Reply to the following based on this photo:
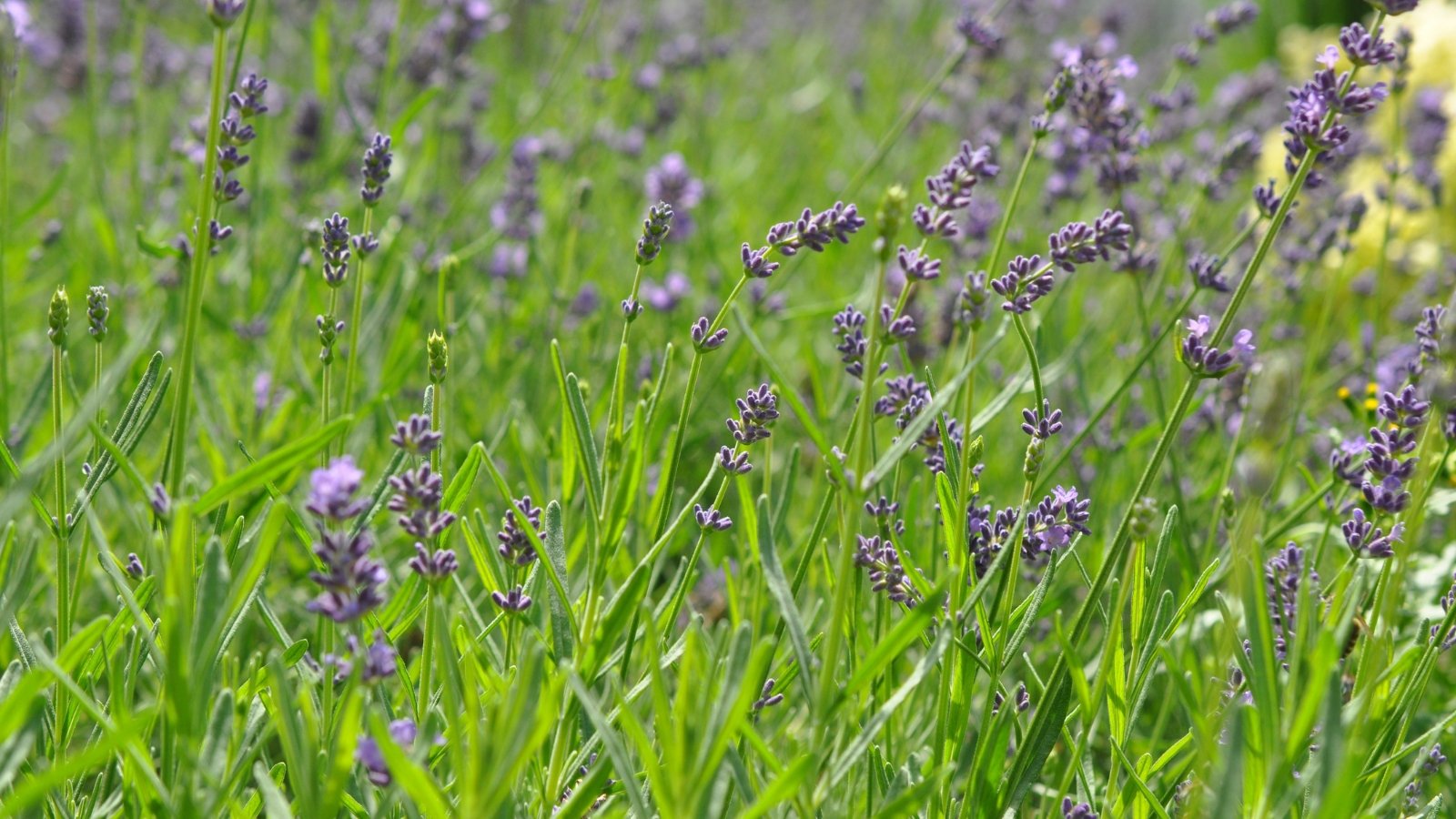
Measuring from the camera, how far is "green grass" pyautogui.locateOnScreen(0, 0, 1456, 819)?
110cm

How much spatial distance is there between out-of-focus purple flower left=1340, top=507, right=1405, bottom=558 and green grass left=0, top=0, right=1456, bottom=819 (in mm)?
49

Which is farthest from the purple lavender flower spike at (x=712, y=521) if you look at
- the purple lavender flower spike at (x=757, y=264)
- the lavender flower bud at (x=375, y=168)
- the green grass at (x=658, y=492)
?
the lavender flower bud at (x=375, y=168)

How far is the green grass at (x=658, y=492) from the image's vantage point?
1.10 meters

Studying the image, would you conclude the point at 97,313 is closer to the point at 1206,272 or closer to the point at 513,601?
the point at 513,601

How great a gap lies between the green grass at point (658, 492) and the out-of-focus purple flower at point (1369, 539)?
0.16 feet

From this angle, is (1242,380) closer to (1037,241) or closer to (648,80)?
(1037,241)

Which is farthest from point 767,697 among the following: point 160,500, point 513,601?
point 160,500

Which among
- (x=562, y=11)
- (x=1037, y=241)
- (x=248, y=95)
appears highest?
(x=562, y=11)

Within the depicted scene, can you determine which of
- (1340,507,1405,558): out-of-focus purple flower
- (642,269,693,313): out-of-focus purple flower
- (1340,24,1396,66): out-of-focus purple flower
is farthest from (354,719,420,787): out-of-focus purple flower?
(642,269,693,313): out-of-focus purple flower

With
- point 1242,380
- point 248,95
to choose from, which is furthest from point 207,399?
point 1242,380

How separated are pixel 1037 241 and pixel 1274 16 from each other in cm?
653

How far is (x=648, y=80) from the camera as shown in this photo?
14.0 ft

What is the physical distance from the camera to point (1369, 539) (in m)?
1.46

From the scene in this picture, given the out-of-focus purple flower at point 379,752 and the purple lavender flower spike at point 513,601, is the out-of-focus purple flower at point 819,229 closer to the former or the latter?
the purple lavender flower spike at point 513,601
